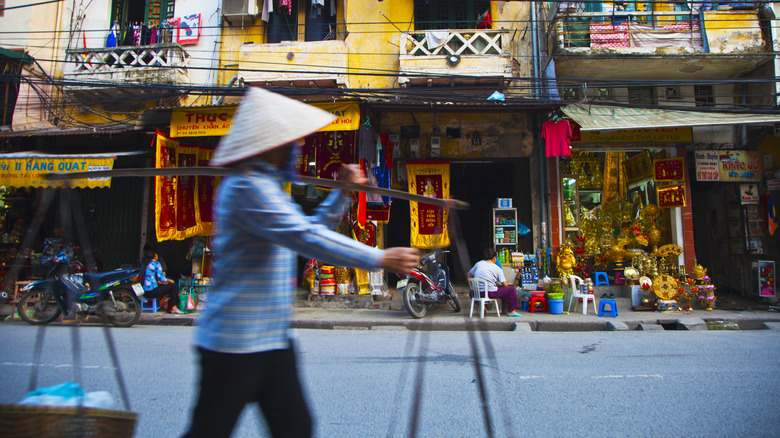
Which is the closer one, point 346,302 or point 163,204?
point 163,204

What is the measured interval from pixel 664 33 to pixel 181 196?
10.4 meters

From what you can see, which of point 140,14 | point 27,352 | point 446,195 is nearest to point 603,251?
point 446,195

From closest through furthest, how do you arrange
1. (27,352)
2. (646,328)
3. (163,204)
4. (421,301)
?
(27,352)
(646,328)
(421,301)
(163,204)

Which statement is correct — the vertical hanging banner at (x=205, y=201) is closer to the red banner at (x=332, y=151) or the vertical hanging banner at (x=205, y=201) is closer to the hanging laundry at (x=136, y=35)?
the red banner at (x=332, y=151)

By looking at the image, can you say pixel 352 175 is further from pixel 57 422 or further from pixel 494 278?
pixel 494 278

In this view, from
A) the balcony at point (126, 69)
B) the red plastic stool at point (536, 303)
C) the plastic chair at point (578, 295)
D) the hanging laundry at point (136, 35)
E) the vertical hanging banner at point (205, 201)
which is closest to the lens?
the plastic chair at point (578, 295)

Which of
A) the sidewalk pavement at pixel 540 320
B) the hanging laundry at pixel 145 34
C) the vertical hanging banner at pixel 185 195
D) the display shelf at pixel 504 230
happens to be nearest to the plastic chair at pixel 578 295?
the sidewalk pavement at pixel 540 320

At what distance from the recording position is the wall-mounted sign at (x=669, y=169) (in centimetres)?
1038

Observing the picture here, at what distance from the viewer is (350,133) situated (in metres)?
9.93

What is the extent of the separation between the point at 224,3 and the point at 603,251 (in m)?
10.6

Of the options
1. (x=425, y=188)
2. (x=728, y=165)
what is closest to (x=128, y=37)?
(x=425, y=188)

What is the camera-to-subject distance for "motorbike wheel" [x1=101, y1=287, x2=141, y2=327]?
7.88 m

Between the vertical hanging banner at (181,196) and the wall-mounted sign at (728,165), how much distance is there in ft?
34.3

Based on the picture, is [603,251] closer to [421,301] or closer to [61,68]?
[421,301]
